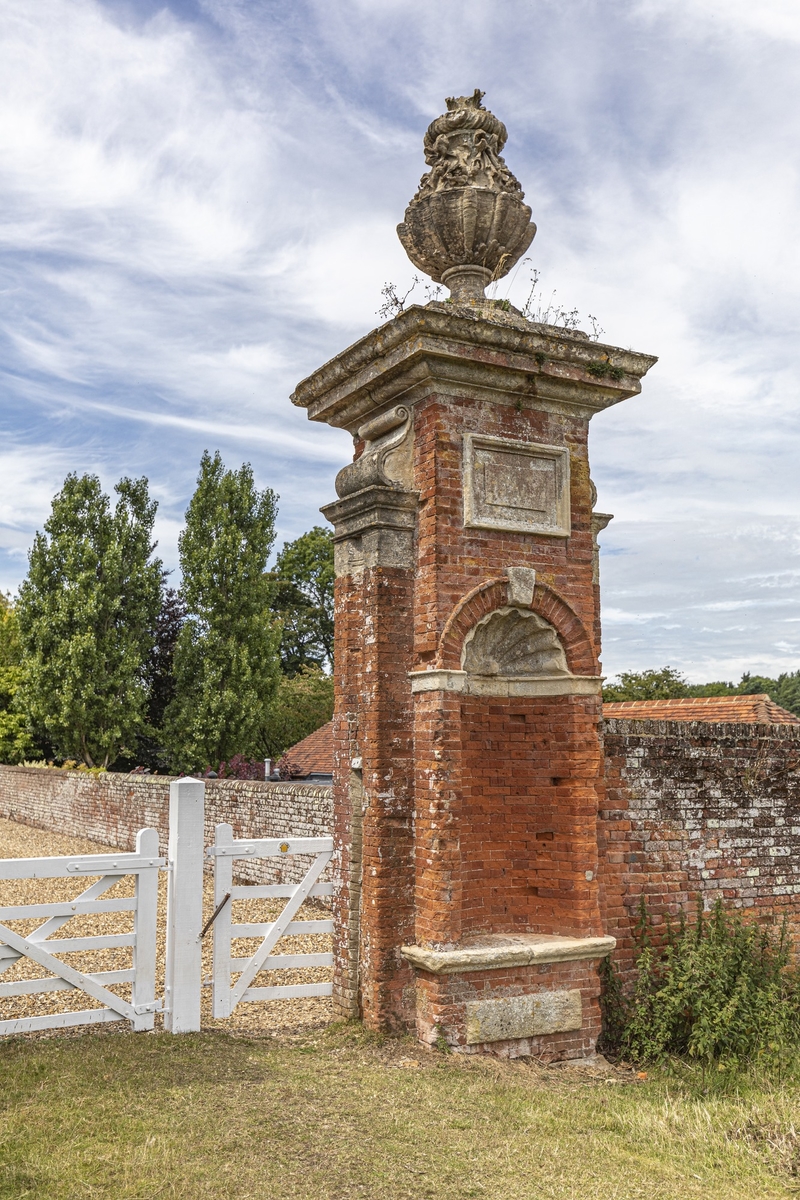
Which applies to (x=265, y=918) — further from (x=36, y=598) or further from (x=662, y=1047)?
(x=36, y=598)

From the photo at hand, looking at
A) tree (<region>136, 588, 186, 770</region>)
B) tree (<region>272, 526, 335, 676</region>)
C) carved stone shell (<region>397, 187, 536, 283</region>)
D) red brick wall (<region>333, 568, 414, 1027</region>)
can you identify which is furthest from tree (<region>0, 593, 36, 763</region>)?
carved stone shell (<region>397, 187, 536, 283</region>)

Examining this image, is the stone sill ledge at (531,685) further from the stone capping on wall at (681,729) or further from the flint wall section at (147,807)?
the flint wall section at (147,807)

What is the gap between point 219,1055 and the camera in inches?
213

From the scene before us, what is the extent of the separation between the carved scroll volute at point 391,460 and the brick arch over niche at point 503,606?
826 millimetres

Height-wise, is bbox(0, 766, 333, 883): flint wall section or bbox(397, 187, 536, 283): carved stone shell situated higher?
bbox(397, 187, 536, 283): carved stone shell

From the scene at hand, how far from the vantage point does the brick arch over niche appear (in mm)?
5824

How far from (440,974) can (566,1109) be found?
1.00m

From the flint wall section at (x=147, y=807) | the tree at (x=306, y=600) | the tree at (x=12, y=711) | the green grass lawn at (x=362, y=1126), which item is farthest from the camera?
the tree at (x=306, y=600)

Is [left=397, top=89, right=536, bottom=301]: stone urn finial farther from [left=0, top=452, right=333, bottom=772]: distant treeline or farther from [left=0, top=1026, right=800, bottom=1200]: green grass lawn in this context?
[left=0, top=452, right=333, bottom=772]: distant treeline

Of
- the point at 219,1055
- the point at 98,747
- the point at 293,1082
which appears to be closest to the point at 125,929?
the point at 219,1055

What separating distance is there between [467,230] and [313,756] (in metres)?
18.2

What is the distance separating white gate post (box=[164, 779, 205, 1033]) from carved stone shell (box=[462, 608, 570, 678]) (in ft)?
6.47

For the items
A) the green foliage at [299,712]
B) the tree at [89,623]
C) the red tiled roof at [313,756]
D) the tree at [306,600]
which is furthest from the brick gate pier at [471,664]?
the tree at [306,600]

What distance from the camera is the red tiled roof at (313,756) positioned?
21.9 m
